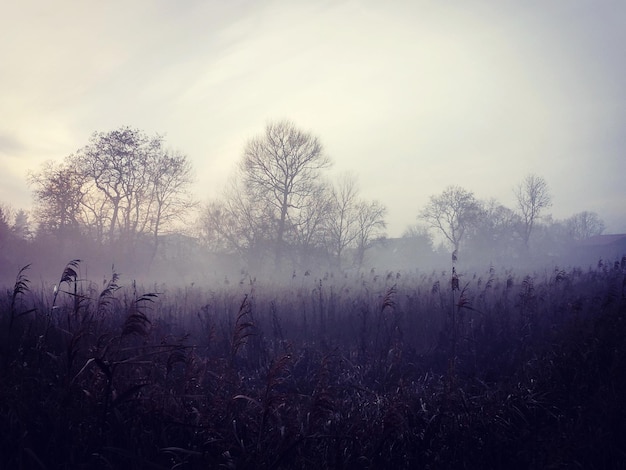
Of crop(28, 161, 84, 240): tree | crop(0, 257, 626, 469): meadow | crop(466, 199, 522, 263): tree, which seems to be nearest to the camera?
crop(0, 257, 626, 469): meadow

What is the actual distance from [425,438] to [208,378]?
293 cm

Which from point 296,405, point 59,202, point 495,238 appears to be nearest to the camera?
point 296,405

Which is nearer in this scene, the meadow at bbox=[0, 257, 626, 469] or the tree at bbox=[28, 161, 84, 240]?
the meadow at bbox=[0, 257, 626, 469]

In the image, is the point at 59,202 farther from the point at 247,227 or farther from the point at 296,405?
the point at 296,405

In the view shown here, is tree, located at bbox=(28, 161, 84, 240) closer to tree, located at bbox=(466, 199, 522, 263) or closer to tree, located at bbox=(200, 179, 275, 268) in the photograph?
tree, located at bbox=(200, 179, 275, 268)

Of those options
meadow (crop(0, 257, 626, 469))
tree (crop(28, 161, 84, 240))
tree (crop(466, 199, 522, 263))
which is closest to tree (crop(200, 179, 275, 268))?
tree (crop(28, 161, 84, 240))

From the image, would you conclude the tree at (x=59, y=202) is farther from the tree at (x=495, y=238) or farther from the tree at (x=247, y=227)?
the tree at (x=495, y=238)

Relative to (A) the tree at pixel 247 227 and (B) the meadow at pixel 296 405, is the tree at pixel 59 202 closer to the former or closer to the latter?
(A) the tree at pixel 247 227

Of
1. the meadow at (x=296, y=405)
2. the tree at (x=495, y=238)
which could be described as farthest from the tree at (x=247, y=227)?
the tree at (x=495, y=238)

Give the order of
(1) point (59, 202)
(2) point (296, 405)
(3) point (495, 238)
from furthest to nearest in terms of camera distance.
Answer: (3) point (495, 238), (1) point (59, 202), (2) point (296, 405)

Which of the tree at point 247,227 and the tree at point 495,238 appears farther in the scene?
the tree at point 495,238

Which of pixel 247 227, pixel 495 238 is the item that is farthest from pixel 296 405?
pixel 495 238

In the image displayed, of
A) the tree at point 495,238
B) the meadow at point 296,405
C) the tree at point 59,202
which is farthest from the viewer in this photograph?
the tree at point 495,238

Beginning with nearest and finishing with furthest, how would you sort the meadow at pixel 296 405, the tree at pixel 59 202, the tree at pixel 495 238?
1. the meadow at pixel 296 405
2. the tree at pixel 59 202
3. the tree at pixel 495 238
